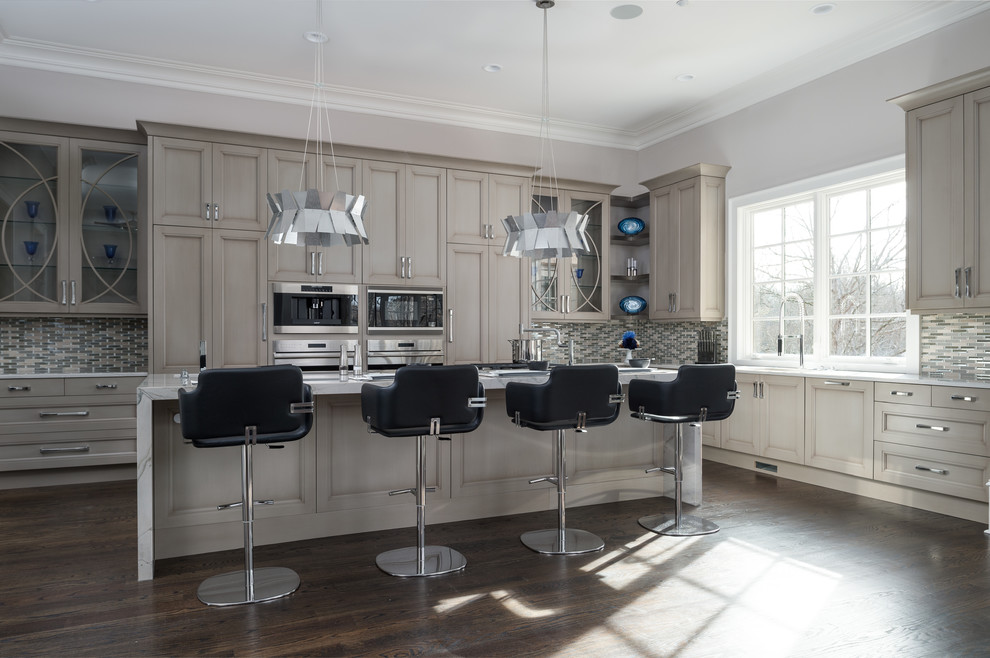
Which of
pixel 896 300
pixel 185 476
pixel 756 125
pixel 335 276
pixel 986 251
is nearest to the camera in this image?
pixel 185 476

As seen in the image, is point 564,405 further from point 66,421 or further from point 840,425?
point 66,421

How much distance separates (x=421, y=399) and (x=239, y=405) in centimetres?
72

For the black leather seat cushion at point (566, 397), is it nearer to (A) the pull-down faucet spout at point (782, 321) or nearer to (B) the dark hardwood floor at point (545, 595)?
(B) the dark hardwood floor at point (545, 595)

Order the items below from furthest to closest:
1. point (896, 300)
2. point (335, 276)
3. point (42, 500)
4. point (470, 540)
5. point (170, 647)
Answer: point (335, 276)
point (896, 300)
point (42, 500)
point (470, 540)
point (170, 647)

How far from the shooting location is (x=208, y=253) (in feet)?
15.1

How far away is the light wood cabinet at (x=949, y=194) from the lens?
3.66 metres

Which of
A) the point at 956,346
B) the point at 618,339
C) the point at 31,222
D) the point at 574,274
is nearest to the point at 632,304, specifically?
the point at 618,339

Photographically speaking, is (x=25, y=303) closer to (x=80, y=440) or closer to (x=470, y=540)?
(x=80, y=440)

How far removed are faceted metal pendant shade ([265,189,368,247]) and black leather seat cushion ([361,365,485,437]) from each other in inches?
28.4

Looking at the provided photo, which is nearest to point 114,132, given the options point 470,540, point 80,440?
point 80,440

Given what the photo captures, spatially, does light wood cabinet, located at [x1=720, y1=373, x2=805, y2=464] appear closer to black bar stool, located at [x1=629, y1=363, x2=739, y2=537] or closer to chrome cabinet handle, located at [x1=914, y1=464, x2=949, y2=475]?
chrome cabinet handle, located at [x1=914, y1=464, x2=949, y2=475]

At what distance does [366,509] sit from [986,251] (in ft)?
12.3

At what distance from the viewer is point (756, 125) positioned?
5457 millimetres

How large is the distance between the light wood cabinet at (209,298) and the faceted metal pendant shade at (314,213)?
1894 millimetres
